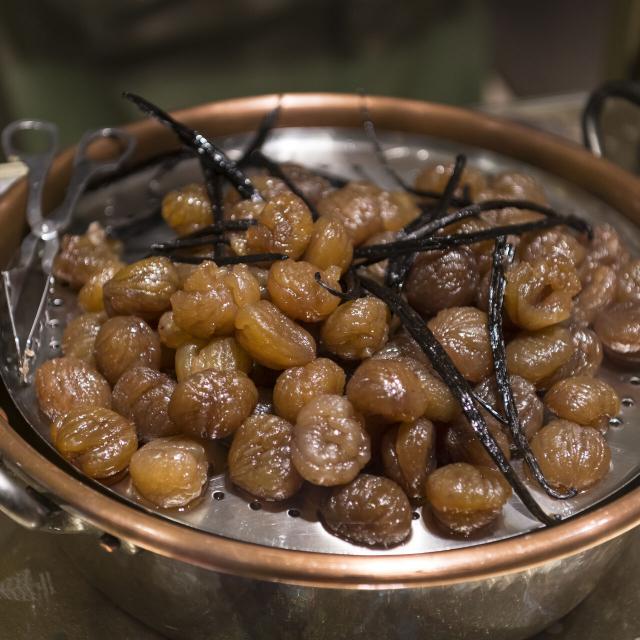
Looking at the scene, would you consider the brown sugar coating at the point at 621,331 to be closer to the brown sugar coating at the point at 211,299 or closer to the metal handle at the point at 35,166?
the brown sugar coating at the point at 211,299

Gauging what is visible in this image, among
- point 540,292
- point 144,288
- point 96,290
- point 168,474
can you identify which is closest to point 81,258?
point 96,290

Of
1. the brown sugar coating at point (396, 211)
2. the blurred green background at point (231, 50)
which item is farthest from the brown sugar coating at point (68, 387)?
the blurred green background at point (231, 50)

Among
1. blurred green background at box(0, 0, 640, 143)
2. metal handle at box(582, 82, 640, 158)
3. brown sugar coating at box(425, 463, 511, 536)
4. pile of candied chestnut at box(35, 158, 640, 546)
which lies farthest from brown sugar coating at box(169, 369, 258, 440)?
blurred green background at box(0, 0, 640, 143)

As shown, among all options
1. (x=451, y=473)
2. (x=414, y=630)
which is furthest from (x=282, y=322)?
(x=414, y=630)

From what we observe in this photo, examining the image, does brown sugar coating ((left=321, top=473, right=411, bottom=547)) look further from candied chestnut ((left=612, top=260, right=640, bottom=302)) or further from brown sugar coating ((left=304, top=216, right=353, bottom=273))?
candied chestnut ((left=612, top=260, right=640, bottom=302))

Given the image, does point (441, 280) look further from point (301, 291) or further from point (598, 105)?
point (598, 105)

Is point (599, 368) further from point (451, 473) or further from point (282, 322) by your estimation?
point (282, 322)

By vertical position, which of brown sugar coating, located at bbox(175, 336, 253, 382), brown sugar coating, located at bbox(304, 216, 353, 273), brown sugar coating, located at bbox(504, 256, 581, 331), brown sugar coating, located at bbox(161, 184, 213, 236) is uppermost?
brown sugar coating, located at bbox(304, 216, 353, 273)
